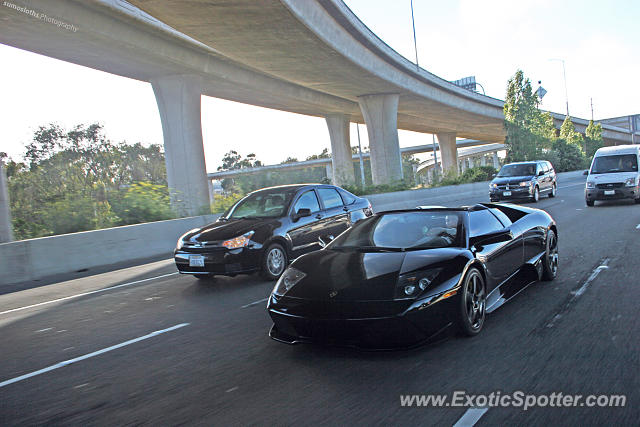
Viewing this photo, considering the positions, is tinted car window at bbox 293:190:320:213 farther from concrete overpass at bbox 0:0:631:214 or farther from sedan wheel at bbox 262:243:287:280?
concrete overpass at bbox 0:0:631:214

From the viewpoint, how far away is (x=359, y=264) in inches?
189

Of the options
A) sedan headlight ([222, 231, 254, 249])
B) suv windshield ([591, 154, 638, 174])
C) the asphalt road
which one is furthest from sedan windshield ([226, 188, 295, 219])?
suv windshield ([591, 154, 638, 174])

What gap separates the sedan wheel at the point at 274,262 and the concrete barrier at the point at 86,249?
577 cm

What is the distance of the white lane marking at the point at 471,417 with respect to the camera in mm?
3209

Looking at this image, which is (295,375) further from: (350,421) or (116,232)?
(116,232)

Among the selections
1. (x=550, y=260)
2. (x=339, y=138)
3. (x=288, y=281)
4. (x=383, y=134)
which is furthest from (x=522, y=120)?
(x=288, y=281)

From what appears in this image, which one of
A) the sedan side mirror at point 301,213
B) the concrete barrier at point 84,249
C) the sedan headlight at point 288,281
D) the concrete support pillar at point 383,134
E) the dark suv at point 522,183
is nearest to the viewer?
the sedan headlight at point 288,281

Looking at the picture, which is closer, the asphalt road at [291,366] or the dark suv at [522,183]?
the asphalt road at [291,366]

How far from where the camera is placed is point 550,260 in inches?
273

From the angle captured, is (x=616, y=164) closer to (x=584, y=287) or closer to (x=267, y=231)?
(x=584, y=287)

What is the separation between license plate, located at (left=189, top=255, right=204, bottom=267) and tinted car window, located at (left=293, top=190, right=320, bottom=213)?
1821mm

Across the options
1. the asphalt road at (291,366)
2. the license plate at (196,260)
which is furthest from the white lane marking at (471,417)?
the license plate at (196,260)

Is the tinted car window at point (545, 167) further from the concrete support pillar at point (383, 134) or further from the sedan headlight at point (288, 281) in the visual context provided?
the sedan headlight at point (288, 281)

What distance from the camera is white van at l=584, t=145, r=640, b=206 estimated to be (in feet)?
54.3
